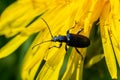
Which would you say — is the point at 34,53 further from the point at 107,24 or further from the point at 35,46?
the point at 107,24

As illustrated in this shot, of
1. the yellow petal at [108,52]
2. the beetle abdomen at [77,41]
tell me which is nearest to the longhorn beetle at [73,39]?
the beetle abdomen at [77,41]

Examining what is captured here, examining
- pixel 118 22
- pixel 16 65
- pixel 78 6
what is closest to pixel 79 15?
pixel 78 6

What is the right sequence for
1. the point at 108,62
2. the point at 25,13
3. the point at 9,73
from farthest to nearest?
the point at 9,73, the point at 25,13, the point at 108,62

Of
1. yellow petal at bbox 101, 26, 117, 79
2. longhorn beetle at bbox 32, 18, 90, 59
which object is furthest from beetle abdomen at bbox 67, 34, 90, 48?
yellow petal at bbox 101, 26, 117, 79

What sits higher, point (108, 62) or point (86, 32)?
point (86, 32)

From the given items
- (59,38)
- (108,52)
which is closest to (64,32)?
(59,38)

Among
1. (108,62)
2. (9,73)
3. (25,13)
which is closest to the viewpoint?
(108,62)

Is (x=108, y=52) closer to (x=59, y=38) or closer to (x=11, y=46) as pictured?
(x=59, y=38)

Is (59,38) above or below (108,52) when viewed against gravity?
above

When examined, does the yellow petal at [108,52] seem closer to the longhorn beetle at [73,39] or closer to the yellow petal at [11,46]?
the longhorn beetle at [73,39]
